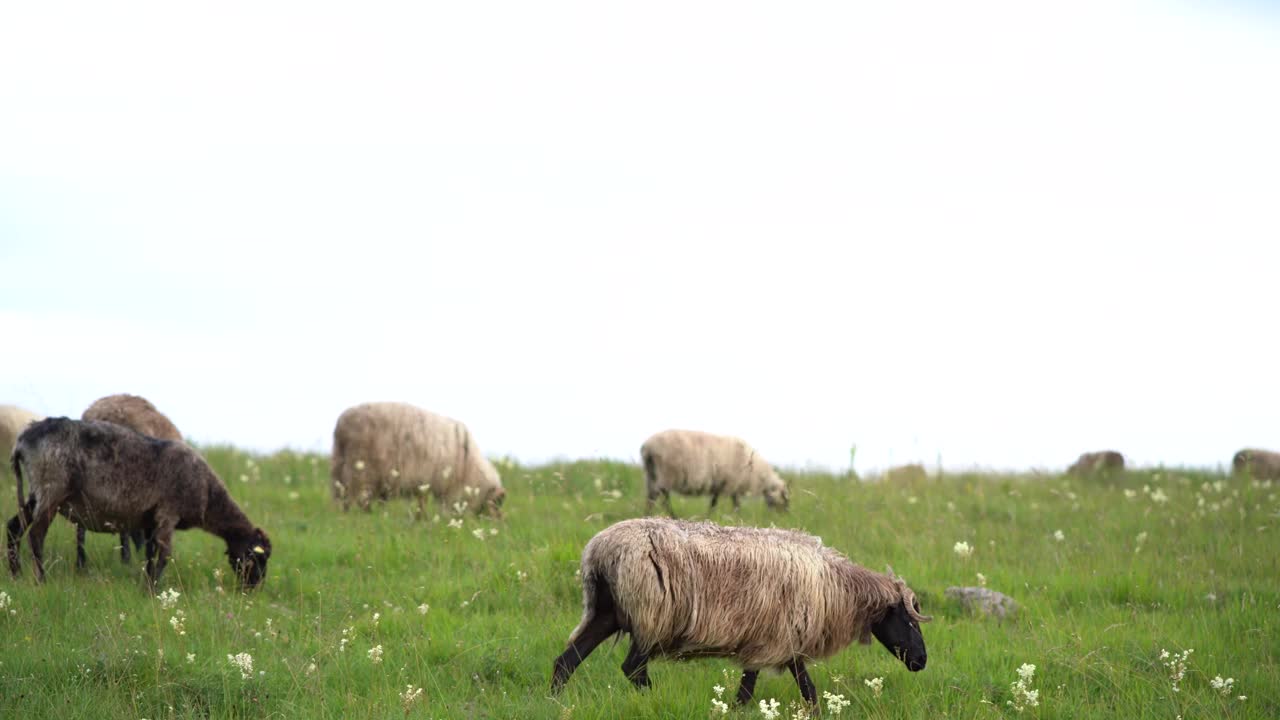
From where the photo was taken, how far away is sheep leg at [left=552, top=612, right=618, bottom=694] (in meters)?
7.70

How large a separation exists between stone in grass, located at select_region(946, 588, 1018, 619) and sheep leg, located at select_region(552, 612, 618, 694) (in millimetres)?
4656

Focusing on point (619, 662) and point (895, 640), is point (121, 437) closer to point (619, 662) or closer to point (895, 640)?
point (619, 662)

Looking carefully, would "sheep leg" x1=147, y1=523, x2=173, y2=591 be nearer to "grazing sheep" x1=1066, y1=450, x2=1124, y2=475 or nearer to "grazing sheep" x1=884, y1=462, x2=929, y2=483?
"grazing sheep" x1=884, y1=462, x2=929, y2=483

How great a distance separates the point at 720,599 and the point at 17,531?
331 inches

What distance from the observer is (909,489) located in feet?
62.6

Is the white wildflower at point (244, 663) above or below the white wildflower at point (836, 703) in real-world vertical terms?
below

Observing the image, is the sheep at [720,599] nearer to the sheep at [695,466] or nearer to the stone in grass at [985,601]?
the stone in grass at [985,601]

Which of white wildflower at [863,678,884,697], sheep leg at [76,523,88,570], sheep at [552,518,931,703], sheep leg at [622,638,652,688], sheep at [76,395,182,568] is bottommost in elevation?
sheep leg at [76,523,88,570]

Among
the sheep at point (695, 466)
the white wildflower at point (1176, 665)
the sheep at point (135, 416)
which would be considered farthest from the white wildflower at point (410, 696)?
the sheep at point (695, 466)

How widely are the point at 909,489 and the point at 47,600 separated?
45.5 ft

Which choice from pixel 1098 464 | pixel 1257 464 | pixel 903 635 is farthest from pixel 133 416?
pixel 1257 464

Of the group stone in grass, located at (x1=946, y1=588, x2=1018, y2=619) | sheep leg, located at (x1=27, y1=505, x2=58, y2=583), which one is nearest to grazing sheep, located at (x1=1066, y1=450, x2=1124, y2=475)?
stone in grass, located at (x1=946, y1=588, x2=1018, y2=619)

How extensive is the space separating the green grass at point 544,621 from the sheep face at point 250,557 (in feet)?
0.82

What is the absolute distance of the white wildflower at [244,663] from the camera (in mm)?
7863
